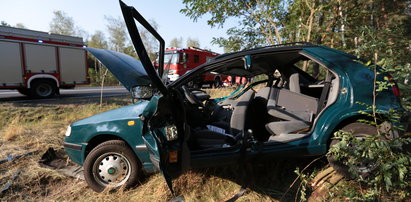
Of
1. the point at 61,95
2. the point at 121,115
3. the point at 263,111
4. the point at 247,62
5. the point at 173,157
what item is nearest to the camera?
A: the point at 173,157

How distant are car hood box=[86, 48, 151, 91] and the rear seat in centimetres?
161

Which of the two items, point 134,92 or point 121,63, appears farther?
point 121,63

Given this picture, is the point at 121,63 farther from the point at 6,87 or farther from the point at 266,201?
the point at 6,87

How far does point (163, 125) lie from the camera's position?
7.49 feet

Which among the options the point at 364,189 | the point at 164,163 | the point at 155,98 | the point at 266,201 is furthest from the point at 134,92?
the point at 364,189

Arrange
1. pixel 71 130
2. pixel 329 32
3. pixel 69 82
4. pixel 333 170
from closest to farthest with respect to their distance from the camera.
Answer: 1. pixel 333 170
2. pixel 71 130
3. pixel 329 32
4. pixel 69 82

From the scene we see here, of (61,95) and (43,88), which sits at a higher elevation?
(43,88)

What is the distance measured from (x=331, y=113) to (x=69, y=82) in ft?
39.8

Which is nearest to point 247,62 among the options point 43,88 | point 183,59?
point 43,88

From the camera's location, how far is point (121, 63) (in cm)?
283

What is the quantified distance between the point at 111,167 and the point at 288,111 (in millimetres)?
2270

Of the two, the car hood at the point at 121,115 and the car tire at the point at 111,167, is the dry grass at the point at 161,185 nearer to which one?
the car tire at the point at 111,167

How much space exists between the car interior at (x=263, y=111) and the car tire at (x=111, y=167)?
0.73 meters

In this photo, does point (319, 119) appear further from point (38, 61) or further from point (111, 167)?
point (38, 61)
